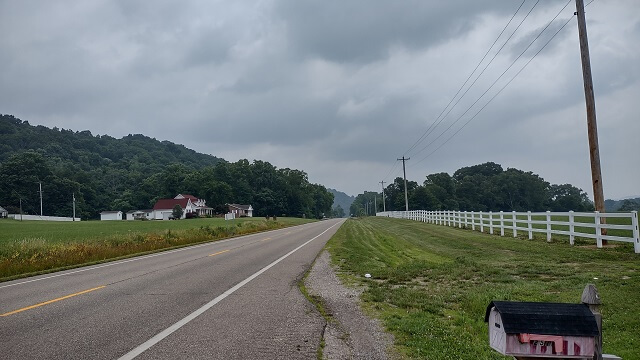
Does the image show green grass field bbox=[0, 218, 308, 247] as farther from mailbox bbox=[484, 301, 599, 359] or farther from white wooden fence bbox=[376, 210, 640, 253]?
mailbox bbox=[484, 301, 599, 359]

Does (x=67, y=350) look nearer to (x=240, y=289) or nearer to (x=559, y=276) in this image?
(x=240, y=289)

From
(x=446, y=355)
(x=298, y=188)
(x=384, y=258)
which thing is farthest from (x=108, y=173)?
(x=446, y=355)

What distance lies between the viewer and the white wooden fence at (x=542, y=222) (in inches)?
568

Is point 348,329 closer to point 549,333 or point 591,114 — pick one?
point 549,333

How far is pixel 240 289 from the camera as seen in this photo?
1047cm

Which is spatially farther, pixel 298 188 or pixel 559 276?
pixel 298 188

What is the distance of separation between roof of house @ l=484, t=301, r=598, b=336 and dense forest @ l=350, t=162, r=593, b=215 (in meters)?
129

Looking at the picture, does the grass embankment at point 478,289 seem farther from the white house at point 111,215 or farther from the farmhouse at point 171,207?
the white house at point 111,215

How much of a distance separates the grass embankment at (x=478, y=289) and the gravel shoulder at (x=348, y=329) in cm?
24

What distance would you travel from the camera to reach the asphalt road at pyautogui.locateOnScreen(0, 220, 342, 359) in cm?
579

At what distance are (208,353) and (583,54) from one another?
58.9ft

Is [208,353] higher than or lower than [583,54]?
lower

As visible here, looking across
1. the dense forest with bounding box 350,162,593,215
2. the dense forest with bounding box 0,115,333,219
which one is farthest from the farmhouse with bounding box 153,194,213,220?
the dense forest with bounding box 350,162,593,215

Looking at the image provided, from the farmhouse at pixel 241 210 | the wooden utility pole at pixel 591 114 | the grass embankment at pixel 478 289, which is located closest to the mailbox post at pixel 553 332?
the grass embankment at pixel 478 289
